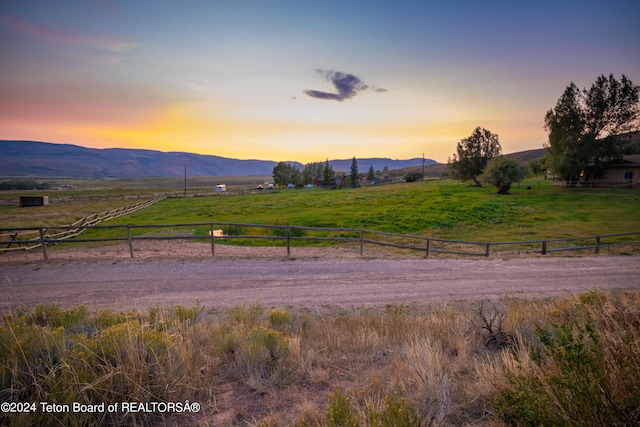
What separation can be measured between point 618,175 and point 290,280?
67.5 m

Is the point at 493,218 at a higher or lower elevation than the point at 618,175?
lower

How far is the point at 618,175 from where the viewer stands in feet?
172

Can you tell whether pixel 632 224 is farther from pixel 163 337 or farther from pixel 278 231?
pixel 163 337

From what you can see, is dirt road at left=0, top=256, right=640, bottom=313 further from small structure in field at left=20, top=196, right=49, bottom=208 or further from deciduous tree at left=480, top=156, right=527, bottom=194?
small structure in field at left=20, top=196, right=49, bottom=208

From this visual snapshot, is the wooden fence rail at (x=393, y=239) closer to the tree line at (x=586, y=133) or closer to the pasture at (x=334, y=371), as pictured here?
the pasture at (x=334, y=371)

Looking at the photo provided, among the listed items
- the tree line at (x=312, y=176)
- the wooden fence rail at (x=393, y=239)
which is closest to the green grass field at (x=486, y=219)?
the wooden fence rail at (x=393, y=239)

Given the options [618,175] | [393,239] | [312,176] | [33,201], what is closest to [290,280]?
[393,239]

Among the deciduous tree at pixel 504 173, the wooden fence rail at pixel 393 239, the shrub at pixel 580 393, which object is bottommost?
the wooden fence rail at pixel 393 239

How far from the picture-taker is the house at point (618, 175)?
50.5 m

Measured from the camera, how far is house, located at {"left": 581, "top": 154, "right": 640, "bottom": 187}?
50541mm

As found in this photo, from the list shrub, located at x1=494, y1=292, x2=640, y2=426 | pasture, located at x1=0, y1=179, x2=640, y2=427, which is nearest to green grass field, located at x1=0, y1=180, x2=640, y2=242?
pasture, located at x1=0, y1=179, x2=640, y2=427

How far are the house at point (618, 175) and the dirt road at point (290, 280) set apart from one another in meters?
51.2

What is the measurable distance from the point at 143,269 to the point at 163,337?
31.8ft

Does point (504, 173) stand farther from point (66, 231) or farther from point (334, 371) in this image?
point (66, 231)
